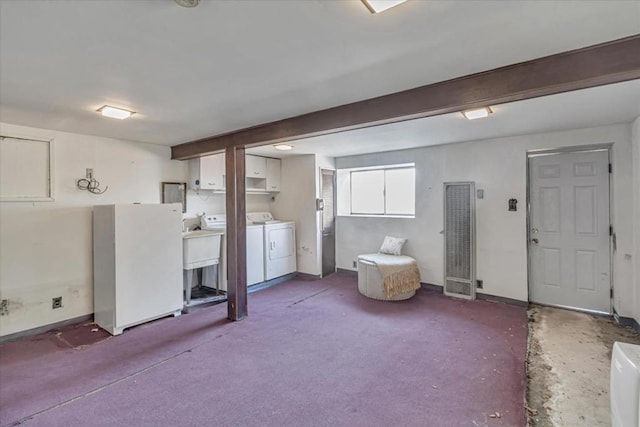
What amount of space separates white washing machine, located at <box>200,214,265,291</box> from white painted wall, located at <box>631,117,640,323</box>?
4.68 metres

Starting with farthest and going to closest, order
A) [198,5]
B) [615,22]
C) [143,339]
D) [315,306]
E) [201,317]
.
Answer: [315,306] → [201,317] → [143,339] → [615,22] → [198,5]

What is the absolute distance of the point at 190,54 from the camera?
6.02 feet

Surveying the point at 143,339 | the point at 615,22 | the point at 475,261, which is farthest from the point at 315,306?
the point at 615,22

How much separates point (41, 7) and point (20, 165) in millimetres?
2842

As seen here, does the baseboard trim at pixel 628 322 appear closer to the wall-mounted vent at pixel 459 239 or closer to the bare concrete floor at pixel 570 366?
the bare concrete floor at pixel 570 366

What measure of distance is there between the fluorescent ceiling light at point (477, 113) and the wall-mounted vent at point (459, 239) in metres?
1.49

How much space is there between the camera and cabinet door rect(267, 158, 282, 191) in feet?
19.0

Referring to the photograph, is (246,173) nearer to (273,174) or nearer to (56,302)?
(273,174)

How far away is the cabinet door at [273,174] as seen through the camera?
5.79 meters

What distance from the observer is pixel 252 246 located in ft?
16.3

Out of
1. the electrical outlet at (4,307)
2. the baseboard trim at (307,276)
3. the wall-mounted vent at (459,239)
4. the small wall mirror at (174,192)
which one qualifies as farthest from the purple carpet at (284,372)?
the small wall mirror at (174,192)

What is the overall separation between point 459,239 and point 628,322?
1.94 metres

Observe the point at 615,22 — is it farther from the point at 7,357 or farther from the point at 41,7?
the point at 7,357

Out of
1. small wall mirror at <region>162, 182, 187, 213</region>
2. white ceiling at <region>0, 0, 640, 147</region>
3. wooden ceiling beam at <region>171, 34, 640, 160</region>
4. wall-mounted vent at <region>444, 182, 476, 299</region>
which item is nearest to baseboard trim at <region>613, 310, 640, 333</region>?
wall-mounted vent at <region>444, 182, 476, 299</region>
